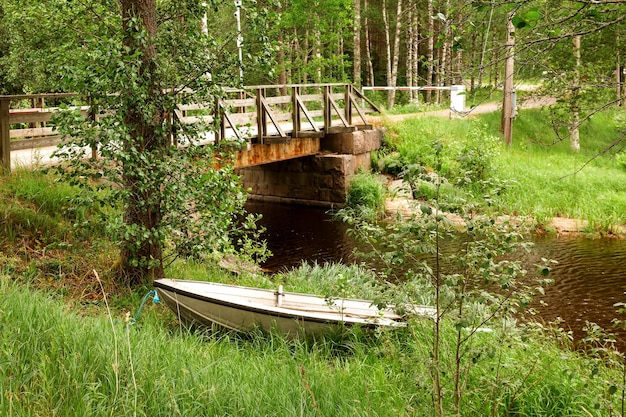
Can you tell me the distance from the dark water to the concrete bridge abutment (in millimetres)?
754

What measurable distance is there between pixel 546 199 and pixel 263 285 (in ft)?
32.2

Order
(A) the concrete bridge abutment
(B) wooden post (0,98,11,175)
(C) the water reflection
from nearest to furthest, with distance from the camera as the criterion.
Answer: (B) wooden post (0,98,11,175)
(C) the water reflection
(A) the concrete bridge abutment

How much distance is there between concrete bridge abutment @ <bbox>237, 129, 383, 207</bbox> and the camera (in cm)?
1808

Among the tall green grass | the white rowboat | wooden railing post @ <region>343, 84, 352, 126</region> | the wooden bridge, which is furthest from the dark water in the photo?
the white rowboat

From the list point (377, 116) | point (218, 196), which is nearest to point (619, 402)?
point (218, 196)

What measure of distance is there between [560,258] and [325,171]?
7.04 m

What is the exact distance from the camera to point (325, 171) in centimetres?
1820

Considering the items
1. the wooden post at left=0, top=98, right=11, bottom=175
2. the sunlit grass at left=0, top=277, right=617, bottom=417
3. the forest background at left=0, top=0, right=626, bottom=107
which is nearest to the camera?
the forest background at left=0, top=0, right=626, bottom=107

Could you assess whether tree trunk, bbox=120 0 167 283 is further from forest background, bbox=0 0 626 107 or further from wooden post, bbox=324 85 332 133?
wooden post, bbox=324 85 332 133

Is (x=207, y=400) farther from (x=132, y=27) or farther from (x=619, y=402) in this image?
(x=132, y=27)

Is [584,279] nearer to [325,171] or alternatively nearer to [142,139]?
[142,139]

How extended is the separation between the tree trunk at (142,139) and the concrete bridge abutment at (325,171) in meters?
10.3

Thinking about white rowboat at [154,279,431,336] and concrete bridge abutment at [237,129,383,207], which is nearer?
white rowboat at [154,279,431,336]

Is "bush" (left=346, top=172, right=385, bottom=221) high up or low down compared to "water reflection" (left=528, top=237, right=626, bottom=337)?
up
